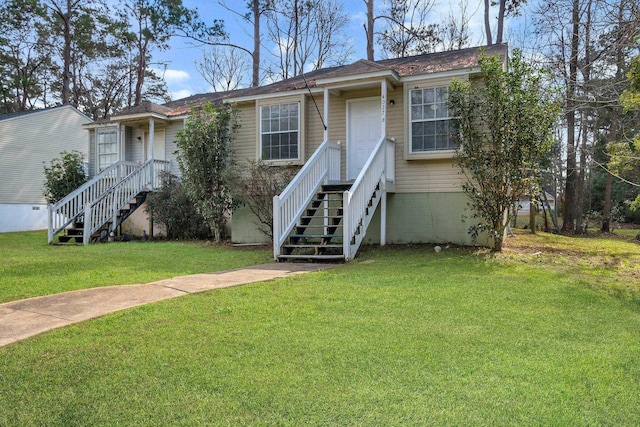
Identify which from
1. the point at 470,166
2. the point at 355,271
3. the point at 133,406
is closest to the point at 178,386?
the point at 133,406

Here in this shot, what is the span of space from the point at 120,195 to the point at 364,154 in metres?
7.41

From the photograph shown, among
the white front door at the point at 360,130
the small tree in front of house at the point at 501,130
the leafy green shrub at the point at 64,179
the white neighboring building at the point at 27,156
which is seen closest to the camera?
the small tree in front of house at the point at 501,130

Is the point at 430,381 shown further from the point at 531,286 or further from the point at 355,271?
the point at 355,271

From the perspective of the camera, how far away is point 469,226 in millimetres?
10102

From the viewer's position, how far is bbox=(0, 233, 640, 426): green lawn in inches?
101

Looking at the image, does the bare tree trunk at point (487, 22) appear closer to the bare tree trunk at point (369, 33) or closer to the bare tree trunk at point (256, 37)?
the bare tree trunk at point (369, 33)

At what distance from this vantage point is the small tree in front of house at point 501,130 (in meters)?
8.16

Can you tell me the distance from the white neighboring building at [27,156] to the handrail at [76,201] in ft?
27.9

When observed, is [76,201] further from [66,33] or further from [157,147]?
[66,33]

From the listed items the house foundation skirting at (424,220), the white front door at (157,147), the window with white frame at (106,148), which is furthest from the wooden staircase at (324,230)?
the window with white frame at (106,148)

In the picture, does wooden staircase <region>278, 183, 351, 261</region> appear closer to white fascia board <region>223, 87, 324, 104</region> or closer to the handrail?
white fascia board <region>223, 87, 324, 104</region>

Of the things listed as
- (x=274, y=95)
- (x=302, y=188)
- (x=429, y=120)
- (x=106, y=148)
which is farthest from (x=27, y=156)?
(x=429, y=120)

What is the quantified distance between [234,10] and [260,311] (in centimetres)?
2274

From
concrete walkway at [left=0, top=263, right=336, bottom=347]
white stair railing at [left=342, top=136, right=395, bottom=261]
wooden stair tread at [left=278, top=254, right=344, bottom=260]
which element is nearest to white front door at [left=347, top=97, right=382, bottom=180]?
white stair railing at [left=342, top=136, right=395, bottom=261]
